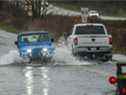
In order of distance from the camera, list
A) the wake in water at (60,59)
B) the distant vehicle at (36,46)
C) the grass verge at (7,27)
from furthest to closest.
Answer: the grass verge at (7,27), the wake in water at (60,59), the distant vehicle at (36,46)

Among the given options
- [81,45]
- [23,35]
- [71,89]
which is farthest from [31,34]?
[71,89]

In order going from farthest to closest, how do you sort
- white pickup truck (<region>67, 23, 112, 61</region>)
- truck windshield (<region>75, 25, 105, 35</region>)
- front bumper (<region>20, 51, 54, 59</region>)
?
truck windshield (<region>75, 25, 105, 35</region>) → white pickup truck (<region>67, 23, 112, 61</region>) → front bumper (<region>20, 51, 54, 59</region>)

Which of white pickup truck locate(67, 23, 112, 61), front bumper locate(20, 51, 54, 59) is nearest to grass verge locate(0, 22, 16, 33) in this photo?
white pickup truck locate(67, 23, 112, 61)

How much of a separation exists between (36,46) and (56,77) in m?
8.41

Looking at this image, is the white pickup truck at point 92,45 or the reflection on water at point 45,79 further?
the white pickup truck at point 92,45

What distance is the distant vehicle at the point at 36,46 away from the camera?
109 ft

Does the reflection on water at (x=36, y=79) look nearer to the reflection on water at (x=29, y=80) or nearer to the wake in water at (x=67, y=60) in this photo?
the reflection on water at (x=29, y=80)

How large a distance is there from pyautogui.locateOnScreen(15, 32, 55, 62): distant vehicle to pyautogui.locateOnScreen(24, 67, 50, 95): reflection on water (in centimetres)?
277

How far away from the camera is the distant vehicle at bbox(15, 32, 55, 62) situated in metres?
33.2

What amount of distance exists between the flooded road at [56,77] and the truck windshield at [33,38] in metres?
1.02

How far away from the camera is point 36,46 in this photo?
33.8 metres

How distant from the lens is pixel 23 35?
3525cm

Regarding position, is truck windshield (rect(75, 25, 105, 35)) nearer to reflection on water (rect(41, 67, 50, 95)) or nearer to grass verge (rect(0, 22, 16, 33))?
reflection on water (rect(41, 67, 50, 95))

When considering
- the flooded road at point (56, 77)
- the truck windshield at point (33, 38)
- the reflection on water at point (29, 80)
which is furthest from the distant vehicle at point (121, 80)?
the truck windshield at point (33, 38)
